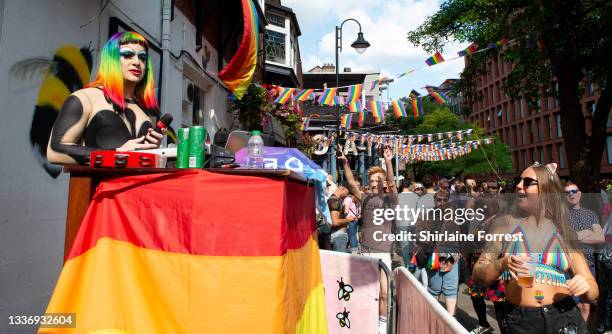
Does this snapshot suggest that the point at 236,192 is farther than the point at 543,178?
No

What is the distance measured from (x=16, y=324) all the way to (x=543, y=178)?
14.1ft

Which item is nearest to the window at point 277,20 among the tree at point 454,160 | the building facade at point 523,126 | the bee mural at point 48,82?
the bee mural at point 48,82

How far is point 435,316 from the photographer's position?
84.5 inches

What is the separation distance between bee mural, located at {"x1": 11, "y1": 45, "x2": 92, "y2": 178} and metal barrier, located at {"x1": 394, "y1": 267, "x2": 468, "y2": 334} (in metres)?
3.41

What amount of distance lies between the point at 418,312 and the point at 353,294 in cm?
162

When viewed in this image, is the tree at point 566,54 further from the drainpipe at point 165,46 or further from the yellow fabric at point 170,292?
the yellow fabric at point 170,292

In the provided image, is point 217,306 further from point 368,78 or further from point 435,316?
point 368,78

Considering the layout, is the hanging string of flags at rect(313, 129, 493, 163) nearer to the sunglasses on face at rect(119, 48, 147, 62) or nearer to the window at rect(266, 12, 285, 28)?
the window at rect(266, 12, 285, 28)

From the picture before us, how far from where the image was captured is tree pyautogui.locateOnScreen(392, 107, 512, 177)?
4712cm

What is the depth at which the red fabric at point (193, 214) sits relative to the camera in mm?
1889

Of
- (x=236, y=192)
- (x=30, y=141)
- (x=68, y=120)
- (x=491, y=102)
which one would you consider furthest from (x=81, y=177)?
(x=491, y=102)

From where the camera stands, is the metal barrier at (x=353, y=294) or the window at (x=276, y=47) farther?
the window at (x=276, y=47)

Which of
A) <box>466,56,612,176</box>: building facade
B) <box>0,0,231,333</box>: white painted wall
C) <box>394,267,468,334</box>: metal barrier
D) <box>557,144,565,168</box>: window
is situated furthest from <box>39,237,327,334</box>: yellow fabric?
<box>557,144,565,168</box>: window

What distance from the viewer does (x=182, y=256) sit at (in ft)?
6.25
